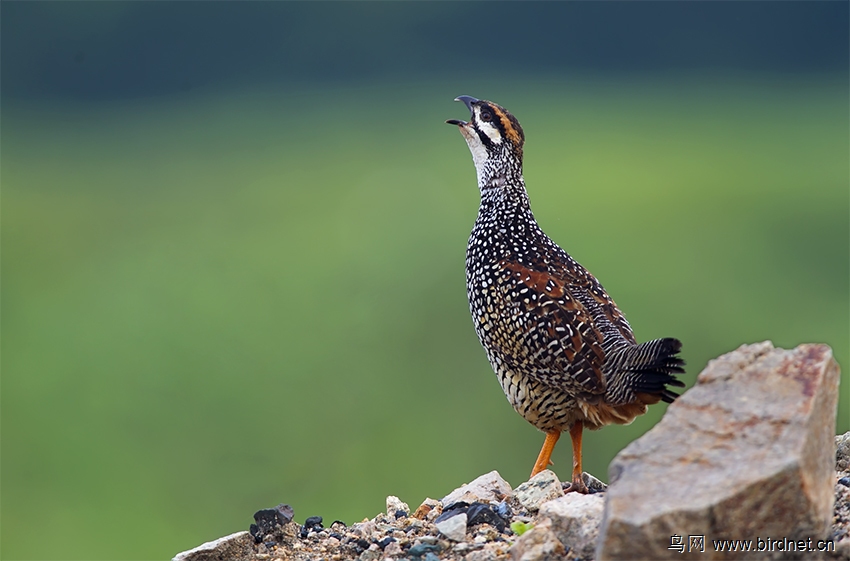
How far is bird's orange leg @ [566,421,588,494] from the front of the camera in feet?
25.5

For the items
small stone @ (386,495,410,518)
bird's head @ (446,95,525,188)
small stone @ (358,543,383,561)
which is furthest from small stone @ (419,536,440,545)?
bird's head @ (446,95,525,188)

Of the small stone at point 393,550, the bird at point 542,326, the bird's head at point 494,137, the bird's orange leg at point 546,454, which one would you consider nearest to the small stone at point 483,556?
the small stone at point 393,550

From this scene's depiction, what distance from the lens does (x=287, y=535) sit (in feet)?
23.1

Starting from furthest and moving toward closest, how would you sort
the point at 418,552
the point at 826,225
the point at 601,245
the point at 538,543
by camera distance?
the point at 601,245 < the point at 826,225 < the point at 418,552 < the point at 538,543

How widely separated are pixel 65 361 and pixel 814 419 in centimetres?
4177

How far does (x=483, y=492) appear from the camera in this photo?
24.5 ft

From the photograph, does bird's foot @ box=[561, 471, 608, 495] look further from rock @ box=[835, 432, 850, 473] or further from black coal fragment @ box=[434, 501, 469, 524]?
rock @ box=[835, 432, 850, 473]

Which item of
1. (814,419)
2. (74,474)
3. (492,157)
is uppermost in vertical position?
(74,474)

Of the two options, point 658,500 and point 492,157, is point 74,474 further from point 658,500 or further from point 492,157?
point 658,500

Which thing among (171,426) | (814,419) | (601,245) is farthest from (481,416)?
(814,419)

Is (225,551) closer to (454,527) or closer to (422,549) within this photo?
(422,549)

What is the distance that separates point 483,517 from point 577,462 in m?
1.90

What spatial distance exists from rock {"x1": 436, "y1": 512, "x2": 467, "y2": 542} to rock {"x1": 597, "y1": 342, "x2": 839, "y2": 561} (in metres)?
1.83

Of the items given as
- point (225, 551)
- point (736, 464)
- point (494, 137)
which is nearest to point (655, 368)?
point (736, 464)
